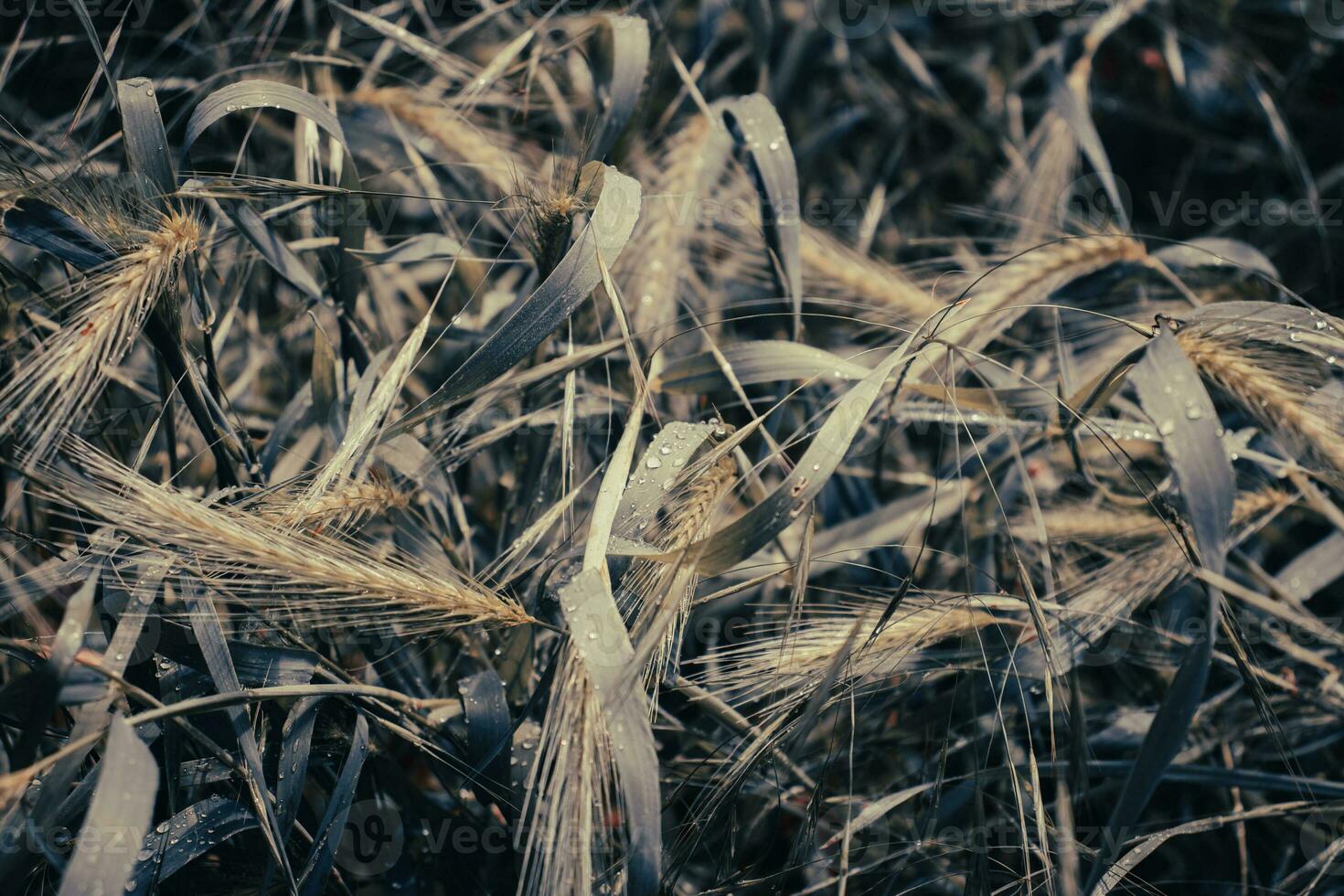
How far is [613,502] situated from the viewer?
68 cm

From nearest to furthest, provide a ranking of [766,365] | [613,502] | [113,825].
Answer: [113,825] < [613,502] < [766,365]

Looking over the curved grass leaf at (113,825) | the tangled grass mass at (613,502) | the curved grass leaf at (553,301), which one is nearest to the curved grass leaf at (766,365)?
the tangled grass mass at (613,502)

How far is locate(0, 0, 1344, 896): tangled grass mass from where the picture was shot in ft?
2.14

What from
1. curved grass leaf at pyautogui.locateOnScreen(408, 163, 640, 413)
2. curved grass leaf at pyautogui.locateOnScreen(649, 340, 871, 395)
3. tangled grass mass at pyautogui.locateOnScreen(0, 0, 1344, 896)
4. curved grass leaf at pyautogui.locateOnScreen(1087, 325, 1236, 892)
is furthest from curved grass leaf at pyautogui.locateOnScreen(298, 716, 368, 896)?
curved grass leaf at pyautogui.locateOnScreen(1087, 325, 1236, 892)

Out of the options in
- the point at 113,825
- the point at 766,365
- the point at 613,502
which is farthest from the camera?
the point at 766,365

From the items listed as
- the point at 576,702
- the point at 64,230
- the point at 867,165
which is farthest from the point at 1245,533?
the point at 64,230

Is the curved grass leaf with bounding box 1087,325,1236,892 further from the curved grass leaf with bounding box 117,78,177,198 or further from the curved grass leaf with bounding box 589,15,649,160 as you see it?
the curved grass leaf with bounding box 117,78,177,198

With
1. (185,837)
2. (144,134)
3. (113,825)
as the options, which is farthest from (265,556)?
(144,134)

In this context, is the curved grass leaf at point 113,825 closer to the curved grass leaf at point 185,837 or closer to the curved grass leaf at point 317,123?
the curved grass leaf at point 185,837

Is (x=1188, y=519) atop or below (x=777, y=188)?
below

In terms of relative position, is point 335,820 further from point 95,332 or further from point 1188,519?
point 1188,519

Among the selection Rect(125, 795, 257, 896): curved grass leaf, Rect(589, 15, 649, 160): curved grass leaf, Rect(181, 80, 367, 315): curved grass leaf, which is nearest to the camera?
Rect(125, 795, 257, 896): curved grass leaf

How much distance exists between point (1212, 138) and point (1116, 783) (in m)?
1.22

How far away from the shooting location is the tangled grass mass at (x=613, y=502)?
652 mm
